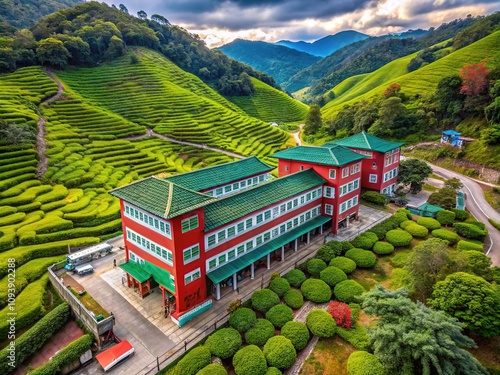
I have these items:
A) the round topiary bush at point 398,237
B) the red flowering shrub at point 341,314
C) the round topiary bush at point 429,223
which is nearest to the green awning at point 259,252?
the round topiary bush at point 398,237

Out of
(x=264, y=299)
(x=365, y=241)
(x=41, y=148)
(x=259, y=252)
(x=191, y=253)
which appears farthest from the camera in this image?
(x=41, y=148)

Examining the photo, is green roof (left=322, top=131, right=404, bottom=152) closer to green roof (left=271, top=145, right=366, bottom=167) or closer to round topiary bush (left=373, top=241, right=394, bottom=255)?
green roof (left=271, top=145, right=366, bottom=167)

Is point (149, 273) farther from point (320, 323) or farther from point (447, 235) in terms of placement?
point (447, 235)

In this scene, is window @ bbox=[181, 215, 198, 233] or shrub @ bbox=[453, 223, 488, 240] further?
shrub @ bbox=[453, 223, 488, 240]

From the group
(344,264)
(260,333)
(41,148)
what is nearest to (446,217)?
(344,264)

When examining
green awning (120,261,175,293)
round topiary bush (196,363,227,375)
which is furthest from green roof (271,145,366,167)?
round topiary bush (196,363,227,375)

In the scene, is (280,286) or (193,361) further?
(280,286)

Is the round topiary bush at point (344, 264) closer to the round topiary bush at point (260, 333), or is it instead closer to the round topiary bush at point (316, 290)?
the round topiary bush at point (316, 290)
